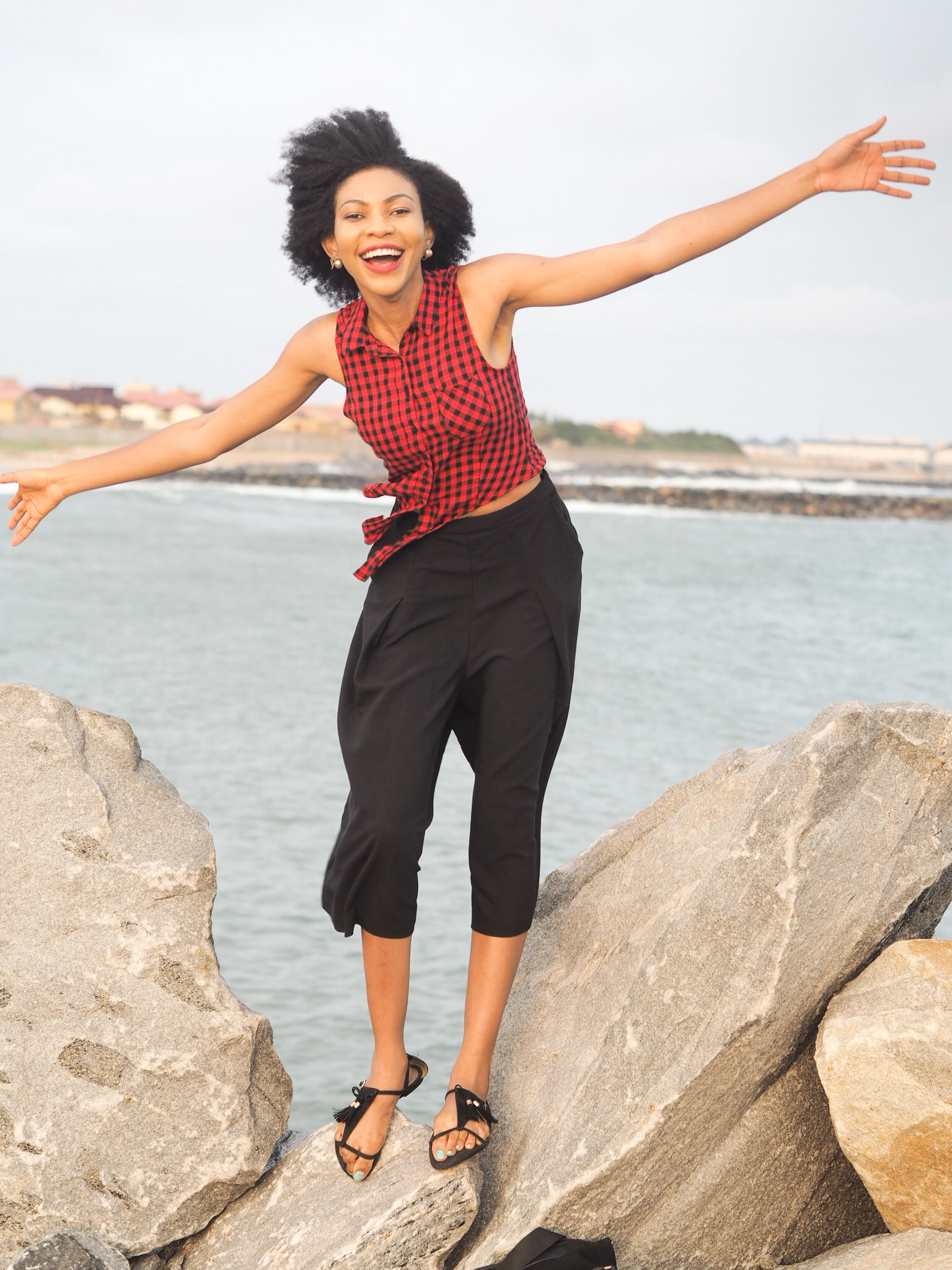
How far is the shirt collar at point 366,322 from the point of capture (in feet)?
8.57

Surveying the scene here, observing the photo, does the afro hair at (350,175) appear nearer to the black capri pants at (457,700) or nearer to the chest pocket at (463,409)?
the chest pocket at (463,409)

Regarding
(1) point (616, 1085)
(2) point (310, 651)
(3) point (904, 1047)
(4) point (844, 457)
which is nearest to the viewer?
(3) point (904, 1047)

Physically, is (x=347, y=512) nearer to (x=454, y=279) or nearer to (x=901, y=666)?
(x=901, y=666)

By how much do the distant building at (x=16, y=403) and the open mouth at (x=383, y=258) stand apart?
2389 inches

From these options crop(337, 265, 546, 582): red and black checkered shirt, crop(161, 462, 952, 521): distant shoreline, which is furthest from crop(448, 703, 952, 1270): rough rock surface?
crop(161, 462, 952, 521): distant shoreline

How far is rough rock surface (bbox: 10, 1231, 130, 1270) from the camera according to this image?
2439 millimetres

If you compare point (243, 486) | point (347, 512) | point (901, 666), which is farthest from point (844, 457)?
point (901, 666)

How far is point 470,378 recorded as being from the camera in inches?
101

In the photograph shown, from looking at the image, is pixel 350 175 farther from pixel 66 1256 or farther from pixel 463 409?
pixel 66 1256

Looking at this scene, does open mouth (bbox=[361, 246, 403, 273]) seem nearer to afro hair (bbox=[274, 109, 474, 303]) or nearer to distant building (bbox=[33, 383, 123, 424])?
afro hair (bbox=[274, 109, 474, 303])

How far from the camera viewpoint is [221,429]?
9.10 feet

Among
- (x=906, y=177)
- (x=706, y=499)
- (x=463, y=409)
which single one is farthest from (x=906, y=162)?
(x=706, y=499)

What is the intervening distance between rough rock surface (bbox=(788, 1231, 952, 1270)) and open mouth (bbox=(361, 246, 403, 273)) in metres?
2.06

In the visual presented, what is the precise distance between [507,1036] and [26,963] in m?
1.08
